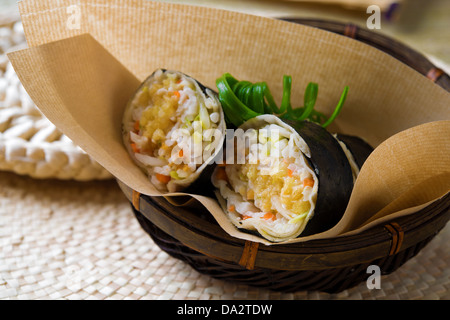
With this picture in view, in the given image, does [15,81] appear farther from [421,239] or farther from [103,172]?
[421,239]

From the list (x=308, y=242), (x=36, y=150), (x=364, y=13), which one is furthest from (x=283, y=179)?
(x=364, y=13)

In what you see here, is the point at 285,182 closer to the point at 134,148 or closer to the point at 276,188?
the point at 276,188

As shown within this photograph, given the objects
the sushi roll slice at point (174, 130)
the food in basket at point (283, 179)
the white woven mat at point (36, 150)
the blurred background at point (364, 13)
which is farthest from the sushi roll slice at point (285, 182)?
the blurred background at point (364, 13)

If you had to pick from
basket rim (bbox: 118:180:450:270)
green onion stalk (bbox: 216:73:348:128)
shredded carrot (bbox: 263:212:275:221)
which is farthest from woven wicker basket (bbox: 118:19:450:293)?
green onion stalk (bbox: 216:73:348:128)

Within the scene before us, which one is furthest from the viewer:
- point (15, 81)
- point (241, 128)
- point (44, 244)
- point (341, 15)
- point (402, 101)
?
point (341, 15)

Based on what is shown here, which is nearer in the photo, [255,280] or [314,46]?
[255,280]

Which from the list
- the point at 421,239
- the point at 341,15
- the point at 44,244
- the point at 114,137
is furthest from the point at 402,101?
the point at 341,15
